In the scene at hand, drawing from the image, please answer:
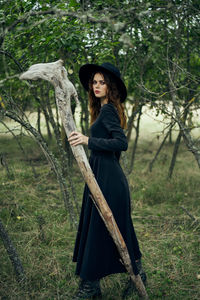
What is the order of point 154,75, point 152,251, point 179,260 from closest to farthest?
point 179,260 → point 152,251 → point 154,75

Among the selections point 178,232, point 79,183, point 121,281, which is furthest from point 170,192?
point 121,281

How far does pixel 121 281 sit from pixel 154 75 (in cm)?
461

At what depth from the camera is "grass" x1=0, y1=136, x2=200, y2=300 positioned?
2.92 metres

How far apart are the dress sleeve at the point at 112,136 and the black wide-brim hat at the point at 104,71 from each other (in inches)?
9.6

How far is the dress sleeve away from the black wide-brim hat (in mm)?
244

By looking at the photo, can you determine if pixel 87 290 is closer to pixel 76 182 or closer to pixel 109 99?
pixel 109 99

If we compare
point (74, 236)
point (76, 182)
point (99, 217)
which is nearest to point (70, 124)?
point (99, 217)

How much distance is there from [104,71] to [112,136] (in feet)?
2.02

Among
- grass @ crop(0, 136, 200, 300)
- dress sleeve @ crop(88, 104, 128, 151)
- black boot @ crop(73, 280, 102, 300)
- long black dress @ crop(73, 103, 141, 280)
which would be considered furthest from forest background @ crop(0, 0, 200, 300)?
dress sleeve @ crop(88, 104, 128, 151)

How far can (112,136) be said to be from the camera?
2477mm

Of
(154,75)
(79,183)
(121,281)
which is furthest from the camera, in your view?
(79,183)

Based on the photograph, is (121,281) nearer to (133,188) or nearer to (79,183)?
(133,188)

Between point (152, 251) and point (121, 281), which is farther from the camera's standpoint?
point (152, 251)

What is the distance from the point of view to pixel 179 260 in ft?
11.3
